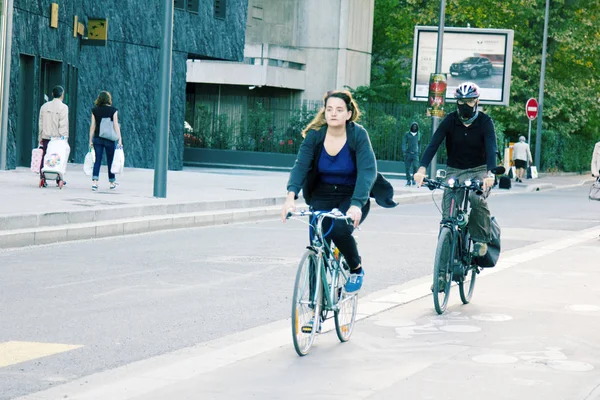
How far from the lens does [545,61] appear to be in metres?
46.2

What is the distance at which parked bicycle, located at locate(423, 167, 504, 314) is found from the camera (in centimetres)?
916

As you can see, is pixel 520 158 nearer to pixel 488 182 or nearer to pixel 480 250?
pixel 480 250

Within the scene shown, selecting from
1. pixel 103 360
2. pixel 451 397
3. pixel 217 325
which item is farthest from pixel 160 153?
pixel 451 397

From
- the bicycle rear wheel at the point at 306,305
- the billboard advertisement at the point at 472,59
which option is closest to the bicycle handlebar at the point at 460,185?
the bicycle rear wheel at the point at 306,305

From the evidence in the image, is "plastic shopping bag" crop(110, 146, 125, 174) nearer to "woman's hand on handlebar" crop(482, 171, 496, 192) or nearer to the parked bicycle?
the parked bicycle

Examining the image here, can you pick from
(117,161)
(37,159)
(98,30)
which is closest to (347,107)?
(117,161)

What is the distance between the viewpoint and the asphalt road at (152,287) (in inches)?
293

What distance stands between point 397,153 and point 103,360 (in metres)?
33.8

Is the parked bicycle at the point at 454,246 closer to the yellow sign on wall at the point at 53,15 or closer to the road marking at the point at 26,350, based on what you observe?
the road marking at the point at 26,350

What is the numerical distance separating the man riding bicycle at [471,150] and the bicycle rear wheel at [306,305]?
2541 millimetres

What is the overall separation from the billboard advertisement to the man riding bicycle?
28.7 meters

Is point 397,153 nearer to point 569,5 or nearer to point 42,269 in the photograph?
point 569,5

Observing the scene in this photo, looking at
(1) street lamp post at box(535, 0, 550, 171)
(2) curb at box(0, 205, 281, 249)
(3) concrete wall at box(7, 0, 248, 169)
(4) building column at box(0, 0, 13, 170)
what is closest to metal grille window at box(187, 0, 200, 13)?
(3) concrete wall at box(7, 0, 248, 169)

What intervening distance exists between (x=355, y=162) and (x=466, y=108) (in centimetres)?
236
